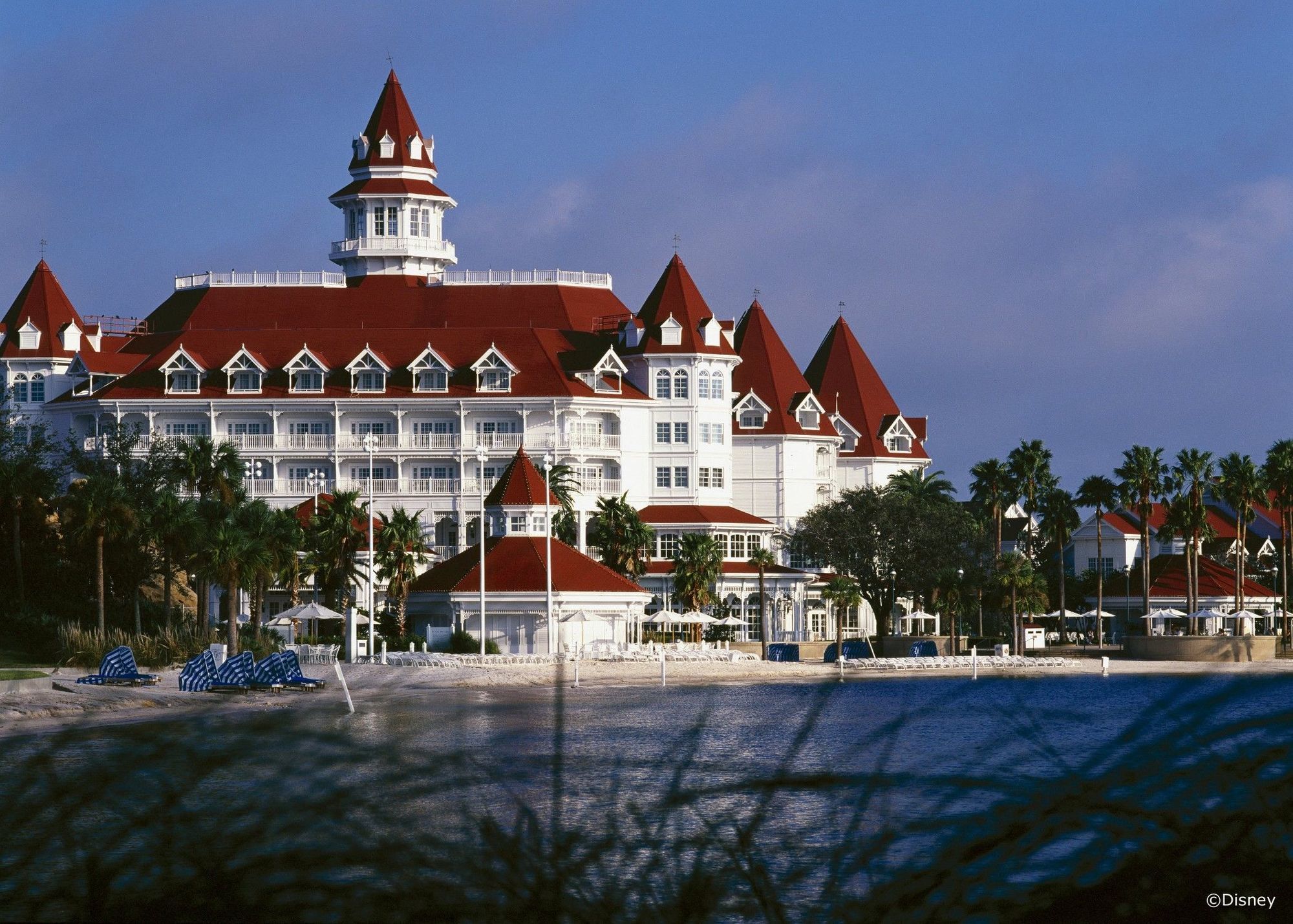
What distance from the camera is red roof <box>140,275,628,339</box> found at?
9825cm

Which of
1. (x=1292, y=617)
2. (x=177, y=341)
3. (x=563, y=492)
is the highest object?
(x=177, y=341)

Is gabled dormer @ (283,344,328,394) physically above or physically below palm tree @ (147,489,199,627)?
above

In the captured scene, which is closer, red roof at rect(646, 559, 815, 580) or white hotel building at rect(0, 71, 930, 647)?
red roof at rect(646, 559, 815, 580)

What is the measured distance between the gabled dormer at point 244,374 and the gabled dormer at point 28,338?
11.7 meters

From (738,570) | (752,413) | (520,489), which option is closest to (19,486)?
(520,489)

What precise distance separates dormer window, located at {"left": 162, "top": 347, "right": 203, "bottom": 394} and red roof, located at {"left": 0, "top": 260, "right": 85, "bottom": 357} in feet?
27.0

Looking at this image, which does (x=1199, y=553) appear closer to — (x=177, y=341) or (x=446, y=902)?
(x=177, y=341)

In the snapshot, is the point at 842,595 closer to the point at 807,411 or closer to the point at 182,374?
the point at 807,411

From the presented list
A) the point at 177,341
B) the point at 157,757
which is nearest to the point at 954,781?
the point at 157,757

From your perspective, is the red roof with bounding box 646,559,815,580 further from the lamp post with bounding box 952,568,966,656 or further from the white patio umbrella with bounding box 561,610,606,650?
the white patio umbrella with bounding box 561,610,606,650

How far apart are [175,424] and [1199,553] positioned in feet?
191

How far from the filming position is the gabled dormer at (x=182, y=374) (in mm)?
92000

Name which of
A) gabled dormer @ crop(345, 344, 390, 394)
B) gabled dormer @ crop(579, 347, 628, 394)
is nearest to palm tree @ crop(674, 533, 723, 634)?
gabled dormer @ crop(579, 347, 628, 394)

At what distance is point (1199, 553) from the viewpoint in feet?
365
